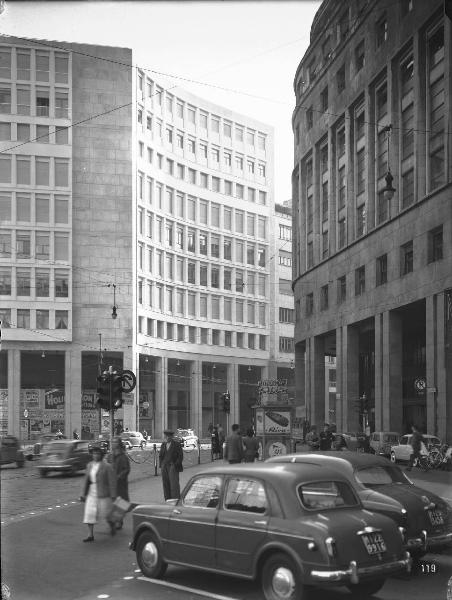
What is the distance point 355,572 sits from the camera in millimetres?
6629

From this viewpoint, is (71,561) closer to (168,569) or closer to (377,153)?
(168,569)

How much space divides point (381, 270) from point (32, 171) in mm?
26952

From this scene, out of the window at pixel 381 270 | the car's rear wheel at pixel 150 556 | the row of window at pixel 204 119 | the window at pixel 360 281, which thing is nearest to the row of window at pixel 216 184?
the row of window at pixel 204 119

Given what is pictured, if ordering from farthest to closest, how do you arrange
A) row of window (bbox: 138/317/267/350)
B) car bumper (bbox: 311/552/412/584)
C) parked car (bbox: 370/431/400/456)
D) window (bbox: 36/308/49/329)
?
window (bbox: 36/308/49/329)
parked car (bbox: 370/431/400/456)
row of window (bbox: 138/317/267/350)
car bumper (bbox: 311/552/412/584)

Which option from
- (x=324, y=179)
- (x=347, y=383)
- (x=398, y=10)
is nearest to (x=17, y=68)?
(x=398, y=10)

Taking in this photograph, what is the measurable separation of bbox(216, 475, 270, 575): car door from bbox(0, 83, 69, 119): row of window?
4639 millimetres

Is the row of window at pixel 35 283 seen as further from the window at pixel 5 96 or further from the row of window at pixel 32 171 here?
the window at pixel 5 96

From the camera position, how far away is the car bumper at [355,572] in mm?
6430

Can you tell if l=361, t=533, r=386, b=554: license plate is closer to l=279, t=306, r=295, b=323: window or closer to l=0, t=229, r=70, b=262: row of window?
l=0, t=229, r=70, b=262: row of window

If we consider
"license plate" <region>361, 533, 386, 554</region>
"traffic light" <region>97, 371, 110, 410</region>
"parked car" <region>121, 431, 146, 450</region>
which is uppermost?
"traffic light" <region>97, 371, 110, 410</region>

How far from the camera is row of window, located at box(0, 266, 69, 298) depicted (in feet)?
68.4

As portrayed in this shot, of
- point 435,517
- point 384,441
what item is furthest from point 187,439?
point 435,517

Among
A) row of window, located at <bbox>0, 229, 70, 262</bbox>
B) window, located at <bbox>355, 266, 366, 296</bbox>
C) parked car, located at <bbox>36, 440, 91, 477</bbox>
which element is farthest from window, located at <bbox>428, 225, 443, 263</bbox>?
parked car, located at <bbox>36, 440, 91, 477</bbox>

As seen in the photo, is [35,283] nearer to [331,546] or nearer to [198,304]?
[198,304]
